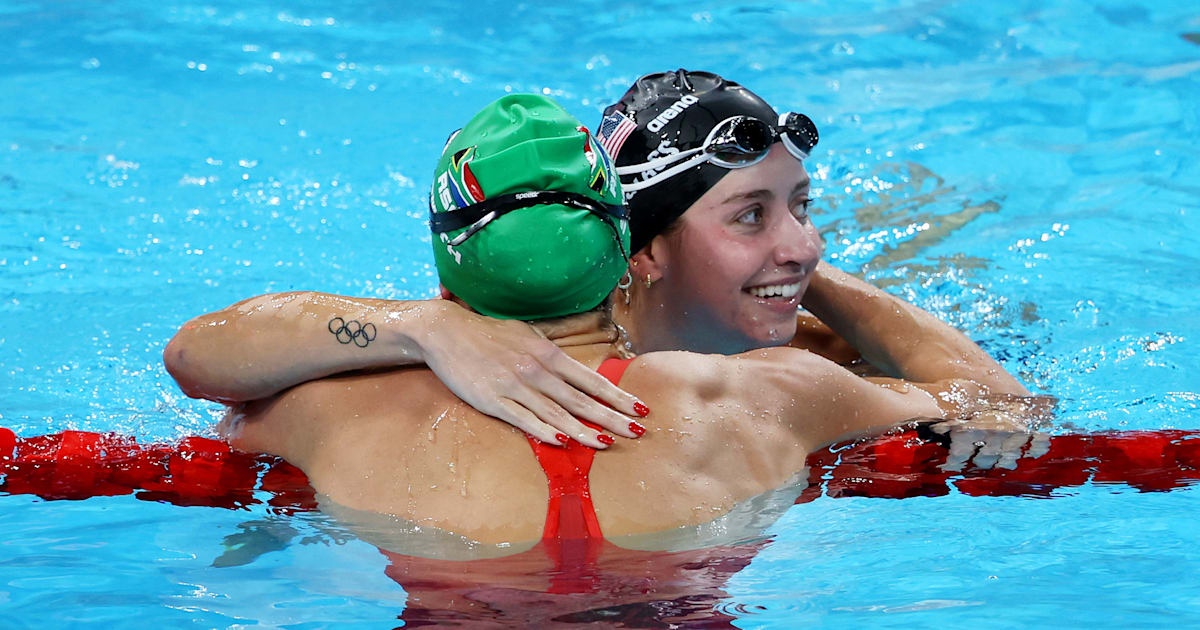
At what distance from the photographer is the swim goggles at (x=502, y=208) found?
3.26 metres

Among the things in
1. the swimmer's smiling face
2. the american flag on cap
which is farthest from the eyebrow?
the american flag on cap

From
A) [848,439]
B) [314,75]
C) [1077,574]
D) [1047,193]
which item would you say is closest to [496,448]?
[848,439]

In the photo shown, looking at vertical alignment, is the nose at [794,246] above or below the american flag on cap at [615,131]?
below

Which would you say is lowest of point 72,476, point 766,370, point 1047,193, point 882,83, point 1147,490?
point 72,476

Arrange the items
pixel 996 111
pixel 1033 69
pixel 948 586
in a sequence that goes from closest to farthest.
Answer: pixel 948 586, pixel 996 111, pixel 1033 69

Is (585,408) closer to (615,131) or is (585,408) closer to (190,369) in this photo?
(190,369)

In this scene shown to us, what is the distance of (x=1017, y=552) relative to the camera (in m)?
3.61

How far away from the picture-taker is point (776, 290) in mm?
4496

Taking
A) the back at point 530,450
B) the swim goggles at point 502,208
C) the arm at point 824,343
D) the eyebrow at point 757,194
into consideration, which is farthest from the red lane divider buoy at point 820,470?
the arm at point 824,343

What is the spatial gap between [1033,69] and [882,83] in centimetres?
121

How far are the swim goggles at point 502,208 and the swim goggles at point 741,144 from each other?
1.14 metres

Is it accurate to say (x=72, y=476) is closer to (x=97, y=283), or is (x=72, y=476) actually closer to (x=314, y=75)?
(x=97, y=283)

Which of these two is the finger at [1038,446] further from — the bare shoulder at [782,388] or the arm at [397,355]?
the arm at [397,355]

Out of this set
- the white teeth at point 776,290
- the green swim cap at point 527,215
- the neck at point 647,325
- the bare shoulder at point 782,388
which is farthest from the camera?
the neck at point 647,325
